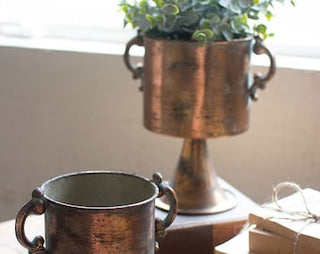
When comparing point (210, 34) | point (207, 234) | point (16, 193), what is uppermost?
point (210, 34)

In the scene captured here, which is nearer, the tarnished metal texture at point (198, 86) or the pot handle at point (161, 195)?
the pot handle at point (161, 195)

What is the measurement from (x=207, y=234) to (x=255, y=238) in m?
0.22

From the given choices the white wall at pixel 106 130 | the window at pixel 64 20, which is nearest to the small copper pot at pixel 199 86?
the white wall at pixel 106 130

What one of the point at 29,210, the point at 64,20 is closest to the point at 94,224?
the point at 29,210

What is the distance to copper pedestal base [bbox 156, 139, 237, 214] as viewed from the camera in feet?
3.68

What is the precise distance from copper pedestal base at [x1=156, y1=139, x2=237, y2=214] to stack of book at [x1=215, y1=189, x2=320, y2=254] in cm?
18

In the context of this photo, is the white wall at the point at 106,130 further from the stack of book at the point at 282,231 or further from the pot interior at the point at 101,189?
the pot interior at the point at 101,189

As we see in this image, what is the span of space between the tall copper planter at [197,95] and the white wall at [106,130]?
1.05 ft

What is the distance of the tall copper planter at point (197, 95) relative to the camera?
1055 millimetres

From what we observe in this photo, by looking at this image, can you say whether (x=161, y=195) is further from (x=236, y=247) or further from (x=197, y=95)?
(x=197, y=95)

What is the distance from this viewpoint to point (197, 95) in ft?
3.48

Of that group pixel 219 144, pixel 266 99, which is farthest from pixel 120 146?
pixel 266 99

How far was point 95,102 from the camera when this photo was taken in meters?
1.57

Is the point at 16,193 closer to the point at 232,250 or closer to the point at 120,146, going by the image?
the point at 120,146
